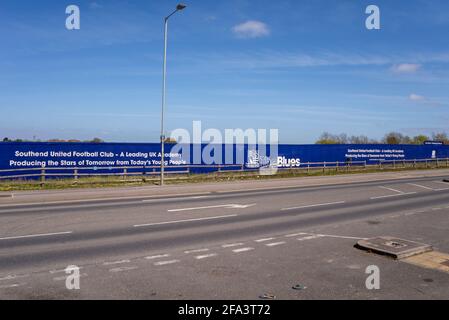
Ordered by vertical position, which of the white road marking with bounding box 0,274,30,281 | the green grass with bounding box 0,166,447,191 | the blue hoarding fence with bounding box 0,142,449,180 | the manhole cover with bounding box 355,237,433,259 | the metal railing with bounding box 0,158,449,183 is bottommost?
the white road marking with bounding box 0,274,30,281

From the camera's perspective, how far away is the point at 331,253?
9.03 m

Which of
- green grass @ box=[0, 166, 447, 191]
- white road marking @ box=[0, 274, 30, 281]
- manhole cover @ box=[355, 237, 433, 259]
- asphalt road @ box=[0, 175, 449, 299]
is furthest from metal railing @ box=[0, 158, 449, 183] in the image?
manhole cover @ box=[355, 237, 433, 259]

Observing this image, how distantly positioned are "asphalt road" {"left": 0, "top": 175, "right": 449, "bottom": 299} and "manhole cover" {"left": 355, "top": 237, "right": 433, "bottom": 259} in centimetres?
28

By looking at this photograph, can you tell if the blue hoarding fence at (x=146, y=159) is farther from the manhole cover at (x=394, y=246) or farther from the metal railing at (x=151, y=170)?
the manhole cover at (x=394, y=246)

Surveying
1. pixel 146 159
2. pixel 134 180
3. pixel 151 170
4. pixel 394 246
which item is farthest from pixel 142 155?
pixel 394 246

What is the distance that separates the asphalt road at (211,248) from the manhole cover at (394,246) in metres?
0.28

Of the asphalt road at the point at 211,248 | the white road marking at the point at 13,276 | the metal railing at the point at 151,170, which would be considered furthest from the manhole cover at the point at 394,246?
the metal railing at the point at 151,170

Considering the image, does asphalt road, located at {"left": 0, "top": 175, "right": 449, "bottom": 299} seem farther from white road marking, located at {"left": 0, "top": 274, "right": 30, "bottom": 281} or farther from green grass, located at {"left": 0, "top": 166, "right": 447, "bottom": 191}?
green grass, located at {"left": 0, "top": 166, "right": 447, "bottom": 191}

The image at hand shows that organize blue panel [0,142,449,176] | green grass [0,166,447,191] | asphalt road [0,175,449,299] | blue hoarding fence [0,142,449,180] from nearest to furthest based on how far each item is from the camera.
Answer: asphalt road [0,175,449,299], green grass [0,166,447,191], blue hoarding fence [0,142,449,180], blue panel [0,142,449,176]

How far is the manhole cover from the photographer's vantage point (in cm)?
871

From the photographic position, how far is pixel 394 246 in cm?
924

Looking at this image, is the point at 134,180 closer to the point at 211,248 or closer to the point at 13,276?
the point at 211,248

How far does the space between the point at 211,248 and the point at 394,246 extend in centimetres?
400
